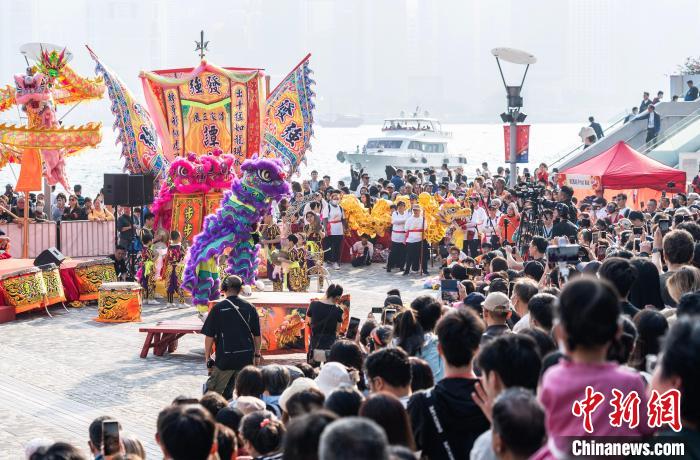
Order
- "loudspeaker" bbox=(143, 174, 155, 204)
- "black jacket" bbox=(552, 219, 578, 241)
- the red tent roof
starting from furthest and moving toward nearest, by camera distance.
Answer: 1. "loudspeaker" bbox=(143, 174, 155, 204)
2. the red tent roof
3. "black jacket" bbox=(552, 219, 578, 241)

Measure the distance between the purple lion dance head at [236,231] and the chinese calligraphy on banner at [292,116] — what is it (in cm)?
706

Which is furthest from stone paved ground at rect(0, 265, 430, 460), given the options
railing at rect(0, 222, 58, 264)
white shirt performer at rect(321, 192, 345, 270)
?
white shirt performer at rect(321, 192, 345, 270)

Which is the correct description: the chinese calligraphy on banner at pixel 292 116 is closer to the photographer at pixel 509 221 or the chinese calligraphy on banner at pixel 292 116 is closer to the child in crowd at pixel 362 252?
the child in crowd at pixel 362 252

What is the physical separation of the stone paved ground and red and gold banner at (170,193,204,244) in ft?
4.68

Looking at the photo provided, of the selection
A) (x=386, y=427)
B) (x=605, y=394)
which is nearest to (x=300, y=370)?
(x=386, y=427)

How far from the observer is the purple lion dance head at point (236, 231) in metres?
14.1

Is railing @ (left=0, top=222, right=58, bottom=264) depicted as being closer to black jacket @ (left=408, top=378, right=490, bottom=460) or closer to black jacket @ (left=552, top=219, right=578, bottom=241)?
black jacket @ (left=552, top=219, right=578, bottom=241)

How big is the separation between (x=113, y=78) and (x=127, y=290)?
5.77 m

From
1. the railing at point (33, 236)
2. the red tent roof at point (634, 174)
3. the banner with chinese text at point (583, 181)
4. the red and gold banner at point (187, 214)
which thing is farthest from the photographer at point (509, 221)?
the railing at point (33, 236)

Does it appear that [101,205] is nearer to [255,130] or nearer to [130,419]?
[255,130]


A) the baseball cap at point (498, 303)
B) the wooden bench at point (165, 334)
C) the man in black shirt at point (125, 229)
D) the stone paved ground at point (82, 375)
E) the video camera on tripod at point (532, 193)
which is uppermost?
the video camera on tripod at point (532, 193)

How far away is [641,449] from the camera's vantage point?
3787 millimetres

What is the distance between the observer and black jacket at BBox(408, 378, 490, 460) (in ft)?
16.0

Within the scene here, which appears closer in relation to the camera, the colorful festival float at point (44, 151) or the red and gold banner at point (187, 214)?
the colorful festival float at point (44, 151)
